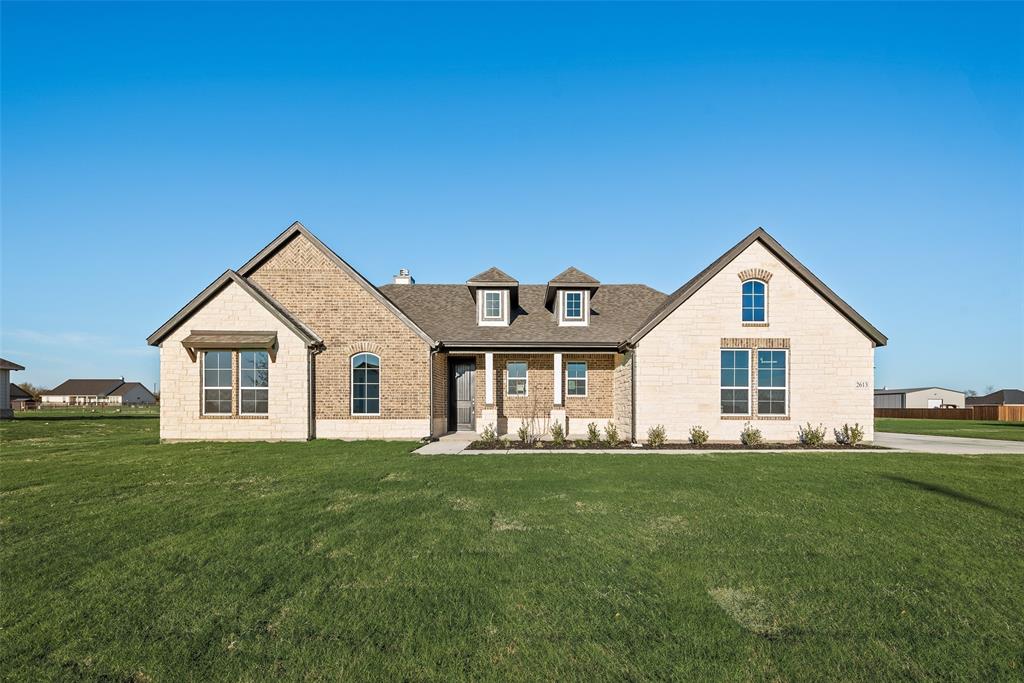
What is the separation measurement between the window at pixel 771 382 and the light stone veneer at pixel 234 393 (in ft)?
→ 49.6

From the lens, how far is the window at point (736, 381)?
17750 mm

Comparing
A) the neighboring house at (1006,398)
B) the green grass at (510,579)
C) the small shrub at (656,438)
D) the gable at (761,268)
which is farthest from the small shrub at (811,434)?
the neighboring house at (1006,398)

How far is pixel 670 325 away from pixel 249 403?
14256mm

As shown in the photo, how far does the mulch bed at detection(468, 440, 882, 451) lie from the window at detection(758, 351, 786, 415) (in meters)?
1.27

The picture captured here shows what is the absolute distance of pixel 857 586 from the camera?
526 cm

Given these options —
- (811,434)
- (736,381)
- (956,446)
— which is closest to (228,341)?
(736,381)

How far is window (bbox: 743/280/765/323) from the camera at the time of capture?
17.8 metres

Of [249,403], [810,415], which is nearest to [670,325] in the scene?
[810,415]

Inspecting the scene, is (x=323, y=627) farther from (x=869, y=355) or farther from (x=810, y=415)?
(x=869, y=355)

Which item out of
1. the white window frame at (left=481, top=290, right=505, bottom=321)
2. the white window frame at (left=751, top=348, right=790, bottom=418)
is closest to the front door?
the white window frame at (left=481, top=290, right=505, bottom=321)

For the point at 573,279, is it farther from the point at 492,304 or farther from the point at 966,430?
the point at 966,430

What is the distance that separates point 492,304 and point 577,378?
14.7 feet

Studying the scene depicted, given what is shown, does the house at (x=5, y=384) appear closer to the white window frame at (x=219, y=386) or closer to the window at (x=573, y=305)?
the white window frame at (x=219, y=386)

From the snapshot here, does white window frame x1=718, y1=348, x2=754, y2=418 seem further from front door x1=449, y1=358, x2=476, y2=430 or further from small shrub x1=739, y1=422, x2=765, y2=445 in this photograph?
front door x1=449, y1=358, x2=476, y2=430
